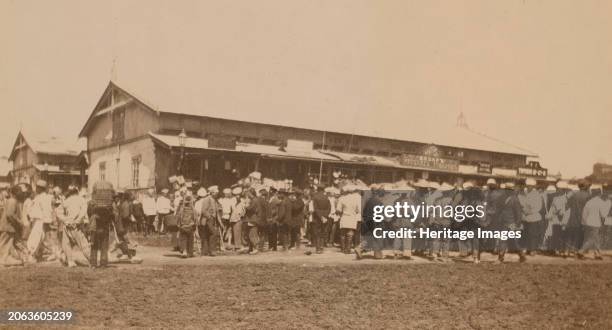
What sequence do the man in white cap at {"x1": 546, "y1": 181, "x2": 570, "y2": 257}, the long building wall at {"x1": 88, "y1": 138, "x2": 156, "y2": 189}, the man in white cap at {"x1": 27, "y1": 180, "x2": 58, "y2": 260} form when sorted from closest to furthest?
the man in white cap at {"x1": 27, "y1": 180, "x2": 58, "y2": 260} → the long building wall at {"x1": 88, "y1": 138, "x2": 156, "y2": 189} → the man in white cap at {"x1": 546, "y1": 181, "x2": 570, "y2": 257}

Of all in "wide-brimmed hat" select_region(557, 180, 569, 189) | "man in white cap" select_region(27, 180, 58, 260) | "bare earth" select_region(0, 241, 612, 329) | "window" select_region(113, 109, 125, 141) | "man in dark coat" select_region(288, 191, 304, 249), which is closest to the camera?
"bare earth" select_region(0, 241, 612, 329)

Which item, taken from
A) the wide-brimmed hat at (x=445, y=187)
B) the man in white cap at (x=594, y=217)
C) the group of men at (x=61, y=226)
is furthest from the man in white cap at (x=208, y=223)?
the man in white cap at (x=594, y=217)

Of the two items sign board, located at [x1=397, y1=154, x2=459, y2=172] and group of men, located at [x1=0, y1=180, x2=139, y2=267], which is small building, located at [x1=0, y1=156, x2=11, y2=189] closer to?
group of men, located at [x1=0, y1=180, x2=139, y2=267]

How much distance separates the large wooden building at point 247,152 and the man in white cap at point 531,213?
0.35m

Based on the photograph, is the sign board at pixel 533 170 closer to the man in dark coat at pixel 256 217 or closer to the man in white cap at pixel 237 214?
the man in dark coat at pixel 256 217

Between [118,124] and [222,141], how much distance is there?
1.93m

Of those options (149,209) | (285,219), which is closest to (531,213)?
(285,219)

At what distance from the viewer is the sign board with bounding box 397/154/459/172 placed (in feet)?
32.6

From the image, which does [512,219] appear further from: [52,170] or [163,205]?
[52,170]

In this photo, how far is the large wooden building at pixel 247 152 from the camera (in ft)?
30.5

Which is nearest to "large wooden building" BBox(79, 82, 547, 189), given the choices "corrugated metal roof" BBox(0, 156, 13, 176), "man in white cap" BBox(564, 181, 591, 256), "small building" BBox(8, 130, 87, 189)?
"small building" BBox(8, 130, 87, 189)

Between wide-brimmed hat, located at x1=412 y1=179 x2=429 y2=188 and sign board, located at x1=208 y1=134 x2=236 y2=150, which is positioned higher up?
sign board, located at x1=208 y1=134 x2=236 y2=150

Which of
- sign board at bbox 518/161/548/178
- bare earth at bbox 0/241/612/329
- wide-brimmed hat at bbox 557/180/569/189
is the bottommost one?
bare earth at bbox 0/241/612/329

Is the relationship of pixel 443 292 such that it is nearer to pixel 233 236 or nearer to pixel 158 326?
pixel 158 326
